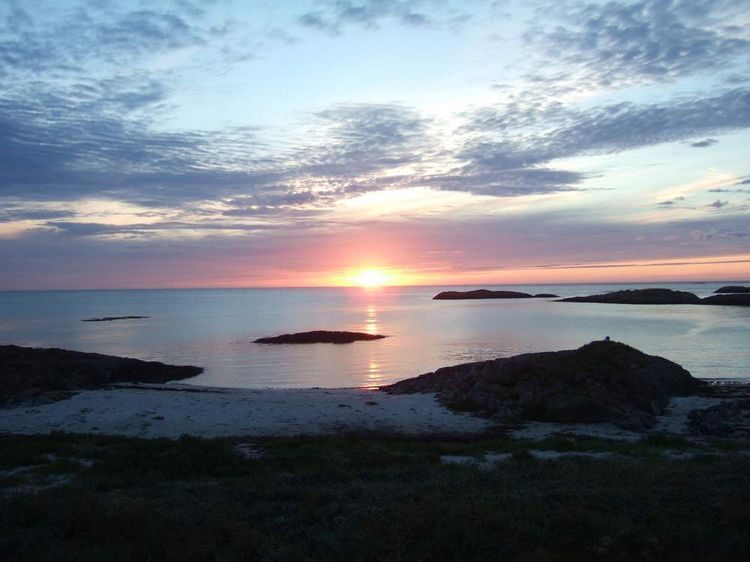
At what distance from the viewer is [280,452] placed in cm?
1622

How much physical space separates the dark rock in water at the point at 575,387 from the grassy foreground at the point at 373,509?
9737 mm

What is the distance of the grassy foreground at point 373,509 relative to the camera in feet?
25.7

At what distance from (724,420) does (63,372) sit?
37.1m

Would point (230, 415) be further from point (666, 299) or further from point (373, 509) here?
point (666, 299)

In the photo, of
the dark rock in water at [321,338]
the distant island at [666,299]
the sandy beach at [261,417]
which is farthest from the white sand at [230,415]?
the distant island at [666,299]

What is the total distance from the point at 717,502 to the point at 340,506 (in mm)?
6572

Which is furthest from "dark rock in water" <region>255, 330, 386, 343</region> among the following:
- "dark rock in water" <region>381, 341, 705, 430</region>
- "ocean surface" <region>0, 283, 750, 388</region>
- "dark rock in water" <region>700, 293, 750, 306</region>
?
"dark rock in water" <region>700, 293, 750, 306</region>

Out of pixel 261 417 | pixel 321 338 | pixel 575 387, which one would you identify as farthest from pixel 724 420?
pixel 321 338

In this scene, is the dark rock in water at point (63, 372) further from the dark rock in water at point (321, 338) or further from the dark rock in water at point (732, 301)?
the dark rock in water at point (732, 301)

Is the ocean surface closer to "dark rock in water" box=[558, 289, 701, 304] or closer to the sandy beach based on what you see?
the sandy beach

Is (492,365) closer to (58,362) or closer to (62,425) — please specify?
(62,425)

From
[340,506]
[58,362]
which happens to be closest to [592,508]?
[340,506]

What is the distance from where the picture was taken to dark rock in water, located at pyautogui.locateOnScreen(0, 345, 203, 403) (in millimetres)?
30031

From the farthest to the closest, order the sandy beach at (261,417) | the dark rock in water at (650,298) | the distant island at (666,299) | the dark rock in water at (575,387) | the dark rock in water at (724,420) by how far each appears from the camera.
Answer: the dark rock in water at (650,298)
the distant island at (666,299)
the dark rock in water at (575,387)
the sandy beach at (261,417)
the dark rock in water at (724,420)
